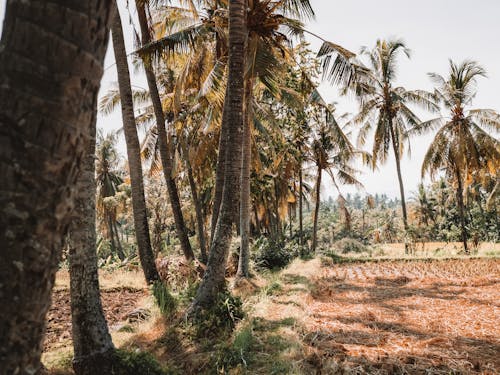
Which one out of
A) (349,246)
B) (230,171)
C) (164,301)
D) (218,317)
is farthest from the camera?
(349,246)

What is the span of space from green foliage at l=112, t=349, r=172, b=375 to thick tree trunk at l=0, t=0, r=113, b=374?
3128 millimetres

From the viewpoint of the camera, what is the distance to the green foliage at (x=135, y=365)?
3914 mm

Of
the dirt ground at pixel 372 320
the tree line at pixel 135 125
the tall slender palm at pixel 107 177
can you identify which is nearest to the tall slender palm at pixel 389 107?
the tree line at pixel 135 125

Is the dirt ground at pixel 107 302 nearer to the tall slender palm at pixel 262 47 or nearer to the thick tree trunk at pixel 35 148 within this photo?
the tall slender palm at pixel 262 47

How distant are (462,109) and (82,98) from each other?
2117 centimetres

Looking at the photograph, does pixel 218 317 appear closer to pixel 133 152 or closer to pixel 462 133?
pixel 133 152

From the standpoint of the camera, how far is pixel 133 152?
8.98 meters

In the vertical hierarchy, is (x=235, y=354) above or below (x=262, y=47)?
below

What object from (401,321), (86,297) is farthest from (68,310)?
(401,321)

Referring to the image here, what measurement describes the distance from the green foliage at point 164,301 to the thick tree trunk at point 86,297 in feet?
7.59

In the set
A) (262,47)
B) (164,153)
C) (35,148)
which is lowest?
(35,148)

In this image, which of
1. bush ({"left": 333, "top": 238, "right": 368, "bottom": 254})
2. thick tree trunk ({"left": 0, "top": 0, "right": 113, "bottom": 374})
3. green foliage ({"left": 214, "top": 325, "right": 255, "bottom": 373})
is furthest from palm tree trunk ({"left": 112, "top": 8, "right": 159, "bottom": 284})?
bush ({"left": 333, "top": 238, "right": 368, "bottom": 254})

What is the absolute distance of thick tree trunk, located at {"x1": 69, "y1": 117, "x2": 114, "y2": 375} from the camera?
12.9ft

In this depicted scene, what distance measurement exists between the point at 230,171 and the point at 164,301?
263 centimetres
